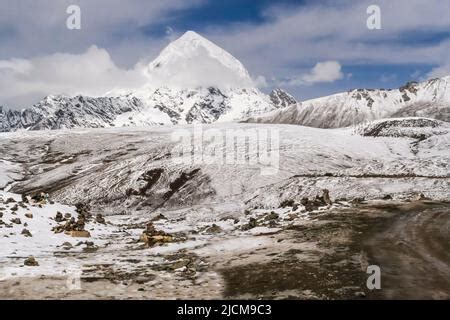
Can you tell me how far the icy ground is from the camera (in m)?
18.7

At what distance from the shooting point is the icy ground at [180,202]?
18.7 meters

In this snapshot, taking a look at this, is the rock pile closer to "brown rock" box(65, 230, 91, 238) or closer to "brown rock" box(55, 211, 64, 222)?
A: "brown rock" box(65, 230, 91, 238)

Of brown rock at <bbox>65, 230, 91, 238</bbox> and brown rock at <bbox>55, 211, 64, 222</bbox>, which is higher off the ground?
brown rock at <bbox>55, 211, 64, 222</bbox>

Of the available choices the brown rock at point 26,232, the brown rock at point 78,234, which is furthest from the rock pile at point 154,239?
the brown rock at point 26,232

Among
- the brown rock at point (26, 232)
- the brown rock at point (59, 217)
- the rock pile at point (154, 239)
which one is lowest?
the rock pile at point (154, 239)

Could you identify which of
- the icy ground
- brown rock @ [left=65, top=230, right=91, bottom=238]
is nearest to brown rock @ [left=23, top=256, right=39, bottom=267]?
the icy ground

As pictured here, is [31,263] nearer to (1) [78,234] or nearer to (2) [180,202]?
(1) [78,234]

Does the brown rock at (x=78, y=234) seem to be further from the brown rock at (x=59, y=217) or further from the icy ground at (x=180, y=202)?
the brown rock at (x=59, y=217)
